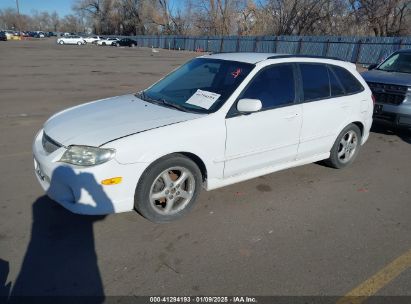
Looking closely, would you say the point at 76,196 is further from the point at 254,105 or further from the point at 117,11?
the point at 117,11

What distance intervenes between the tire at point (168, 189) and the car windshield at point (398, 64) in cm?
647

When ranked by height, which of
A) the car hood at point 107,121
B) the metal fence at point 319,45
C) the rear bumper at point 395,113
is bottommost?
the metal fence at point 319,45

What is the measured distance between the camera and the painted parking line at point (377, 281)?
273cm

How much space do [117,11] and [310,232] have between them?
97237 millimetres

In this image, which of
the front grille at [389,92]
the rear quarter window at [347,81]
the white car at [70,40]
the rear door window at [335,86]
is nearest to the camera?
the rear door window at [335,86]

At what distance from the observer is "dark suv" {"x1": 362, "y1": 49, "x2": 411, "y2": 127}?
267 inches

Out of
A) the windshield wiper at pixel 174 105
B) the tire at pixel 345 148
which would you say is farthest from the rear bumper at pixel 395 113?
the windshield wiper at pixel 174 105

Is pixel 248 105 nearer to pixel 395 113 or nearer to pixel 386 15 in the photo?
pixel 395 113

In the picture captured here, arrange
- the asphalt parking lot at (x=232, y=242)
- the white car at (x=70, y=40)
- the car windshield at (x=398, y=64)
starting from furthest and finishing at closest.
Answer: the white car at (x=70, y=40)
the car windshield at (x=398, y=64)
the asphalt parking lot at (x=232, y=242)

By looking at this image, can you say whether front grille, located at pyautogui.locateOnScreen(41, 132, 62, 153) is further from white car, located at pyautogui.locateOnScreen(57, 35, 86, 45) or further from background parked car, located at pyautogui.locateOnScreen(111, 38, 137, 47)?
background parked car, located at pyautogui.locateOnScreen(111, 38, 137, 47)

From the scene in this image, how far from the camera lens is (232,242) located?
3.39 meters

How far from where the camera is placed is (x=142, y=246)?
3.27 m

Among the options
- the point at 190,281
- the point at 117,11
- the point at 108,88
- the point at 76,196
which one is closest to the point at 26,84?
the point at 108,88

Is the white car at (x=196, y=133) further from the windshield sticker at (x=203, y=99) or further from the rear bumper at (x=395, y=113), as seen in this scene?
the rear bumper at (x=395, y=113)
